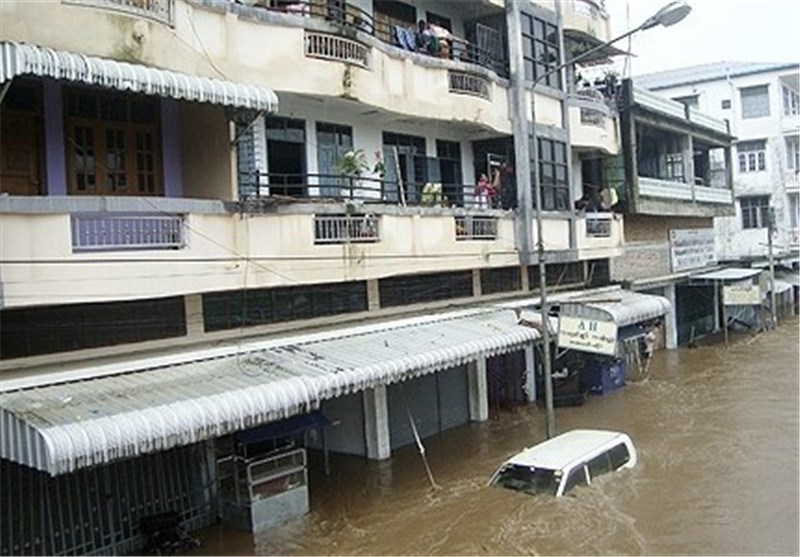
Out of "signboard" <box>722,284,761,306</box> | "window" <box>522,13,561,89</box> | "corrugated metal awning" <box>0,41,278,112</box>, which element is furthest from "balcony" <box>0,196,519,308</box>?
"signboard" <box>722,284,761,306</box>

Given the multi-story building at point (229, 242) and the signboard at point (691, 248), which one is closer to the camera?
the multi-story building at point (229, 242)

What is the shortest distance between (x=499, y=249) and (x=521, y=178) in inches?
73.3

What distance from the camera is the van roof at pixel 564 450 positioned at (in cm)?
1205

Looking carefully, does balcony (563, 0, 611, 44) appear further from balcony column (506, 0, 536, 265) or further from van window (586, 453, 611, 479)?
van window (586, 453, 611, 479)

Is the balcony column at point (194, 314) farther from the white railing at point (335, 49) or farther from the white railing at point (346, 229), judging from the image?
the white railing at point (335, 49)

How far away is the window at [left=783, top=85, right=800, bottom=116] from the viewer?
43062mm

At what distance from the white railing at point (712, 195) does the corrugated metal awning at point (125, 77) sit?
2316 centimetres

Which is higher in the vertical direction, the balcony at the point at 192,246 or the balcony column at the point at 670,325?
the balcony at the point at 192,246

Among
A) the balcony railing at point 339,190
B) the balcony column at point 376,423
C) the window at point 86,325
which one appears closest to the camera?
the window at point 86,325

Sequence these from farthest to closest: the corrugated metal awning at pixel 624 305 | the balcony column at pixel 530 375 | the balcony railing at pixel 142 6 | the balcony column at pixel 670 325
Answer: the balcony column at pixel 670 325 → the balcony column at pixel 530 375 → the corrugated metal awning at pixel 624 305 → the balcony railing at pixel 142 6

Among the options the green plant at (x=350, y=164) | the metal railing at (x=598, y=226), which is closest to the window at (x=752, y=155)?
the metal railing at (x=598, y=226)

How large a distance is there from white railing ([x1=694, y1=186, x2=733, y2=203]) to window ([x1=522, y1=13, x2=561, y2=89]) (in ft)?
38.7

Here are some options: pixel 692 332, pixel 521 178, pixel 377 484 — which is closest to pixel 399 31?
pixel 521 178

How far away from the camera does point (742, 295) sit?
29.5 m
